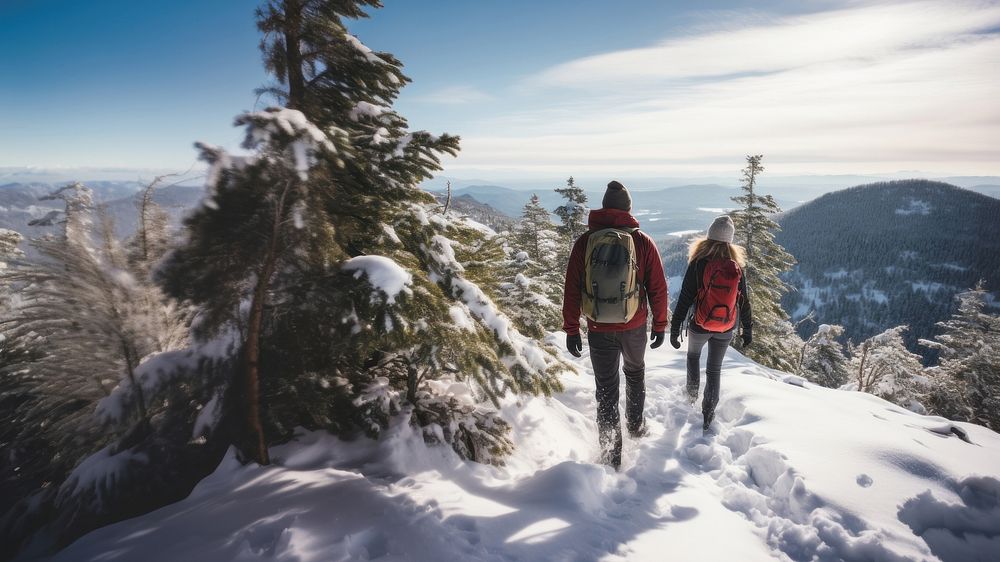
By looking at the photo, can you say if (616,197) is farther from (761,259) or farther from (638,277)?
(761,259)

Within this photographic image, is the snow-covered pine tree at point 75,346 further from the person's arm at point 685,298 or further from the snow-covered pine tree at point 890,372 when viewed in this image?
the snow-covered pine tree at point 890,372

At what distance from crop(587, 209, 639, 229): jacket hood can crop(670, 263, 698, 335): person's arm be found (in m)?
1.43

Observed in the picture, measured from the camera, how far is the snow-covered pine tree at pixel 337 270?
3.40 meters

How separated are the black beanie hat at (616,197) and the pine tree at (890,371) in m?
27.4

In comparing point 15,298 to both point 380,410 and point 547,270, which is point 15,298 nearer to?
point 380,410

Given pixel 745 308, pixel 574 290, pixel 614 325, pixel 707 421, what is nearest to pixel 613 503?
pixel 614 325

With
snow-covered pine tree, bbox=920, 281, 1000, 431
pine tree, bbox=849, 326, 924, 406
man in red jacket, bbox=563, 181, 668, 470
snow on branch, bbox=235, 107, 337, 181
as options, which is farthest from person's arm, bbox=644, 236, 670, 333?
snow-covered pine tree, bbox=920, 281, 1000, 431

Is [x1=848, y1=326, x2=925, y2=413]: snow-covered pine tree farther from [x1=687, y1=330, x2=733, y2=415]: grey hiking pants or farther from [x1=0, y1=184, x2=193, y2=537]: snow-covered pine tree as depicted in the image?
[x1=0, y1=184, x2=193, y2=537]: snow-covered pine tree

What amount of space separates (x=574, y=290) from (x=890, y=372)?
3304cm

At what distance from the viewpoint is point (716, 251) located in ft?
16.0

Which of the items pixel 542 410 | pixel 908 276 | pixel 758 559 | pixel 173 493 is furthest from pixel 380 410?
pixel 908 276

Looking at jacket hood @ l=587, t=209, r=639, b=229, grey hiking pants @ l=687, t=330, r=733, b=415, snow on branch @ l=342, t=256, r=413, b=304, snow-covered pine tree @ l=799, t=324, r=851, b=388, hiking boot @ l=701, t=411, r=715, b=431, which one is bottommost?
snow-covered pine tree @ l=799, t=324, r=851, b=388

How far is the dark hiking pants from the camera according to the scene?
4.21 meters

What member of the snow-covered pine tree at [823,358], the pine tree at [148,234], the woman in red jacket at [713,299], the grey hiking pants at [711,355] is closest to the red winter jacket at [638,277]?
the woman in red jacket at [713,299]
